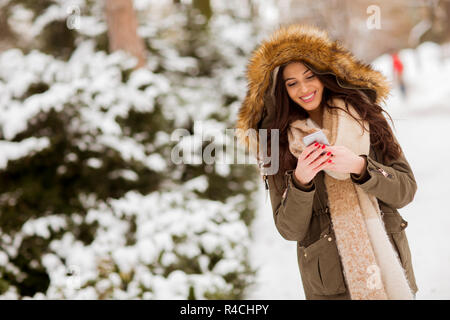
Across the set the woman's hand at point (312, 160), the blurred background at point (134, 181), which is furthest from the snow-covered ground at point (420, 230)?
the woman's hand at point (312, 160)

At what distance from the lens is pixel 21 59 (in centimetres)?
412

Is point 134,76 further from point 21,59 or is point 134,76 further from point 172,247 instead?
point 172,247

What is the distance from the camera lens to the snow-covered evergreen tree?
126 inches

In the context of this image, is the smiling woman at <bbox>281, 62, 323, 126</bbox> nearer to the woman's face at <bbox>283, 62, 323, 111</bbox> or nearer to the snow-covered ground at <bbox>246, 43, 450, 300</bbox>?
the woman's face at <bbox>283, 62, 323, 111</bbox>

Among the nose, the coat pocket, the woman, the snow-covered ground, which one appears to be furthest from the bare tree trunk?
the coat pocket

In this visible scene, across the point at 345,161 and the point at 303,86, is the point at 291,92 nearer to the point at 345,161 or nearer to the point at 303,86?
the point at 303,86

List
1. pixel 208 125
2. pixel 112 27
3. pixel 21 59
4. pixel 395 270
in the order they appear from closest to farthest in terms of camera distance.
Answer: pixel 395 270 → pixel 21 59 → pixel 208 125 → pixel 112 27

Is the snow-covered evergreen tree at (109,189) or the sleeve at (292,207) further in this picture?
the snow-covered evergreen tree at (109,189)

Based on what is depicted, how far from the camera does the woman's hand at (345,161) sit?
109 centimetres

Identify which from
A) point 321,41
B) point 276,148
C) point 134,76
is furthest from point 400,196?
point 134,76

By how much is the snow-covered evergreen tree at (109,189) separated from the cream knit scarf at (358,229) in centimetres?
187

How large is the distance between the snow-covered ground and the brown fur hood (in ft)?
0.56

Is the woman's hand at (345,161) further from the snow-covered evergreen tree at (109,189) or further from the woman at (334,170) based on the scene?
the snow-covered evergreen tree at (109,189)

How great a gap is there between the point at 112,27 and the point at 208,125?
70.6 inches
